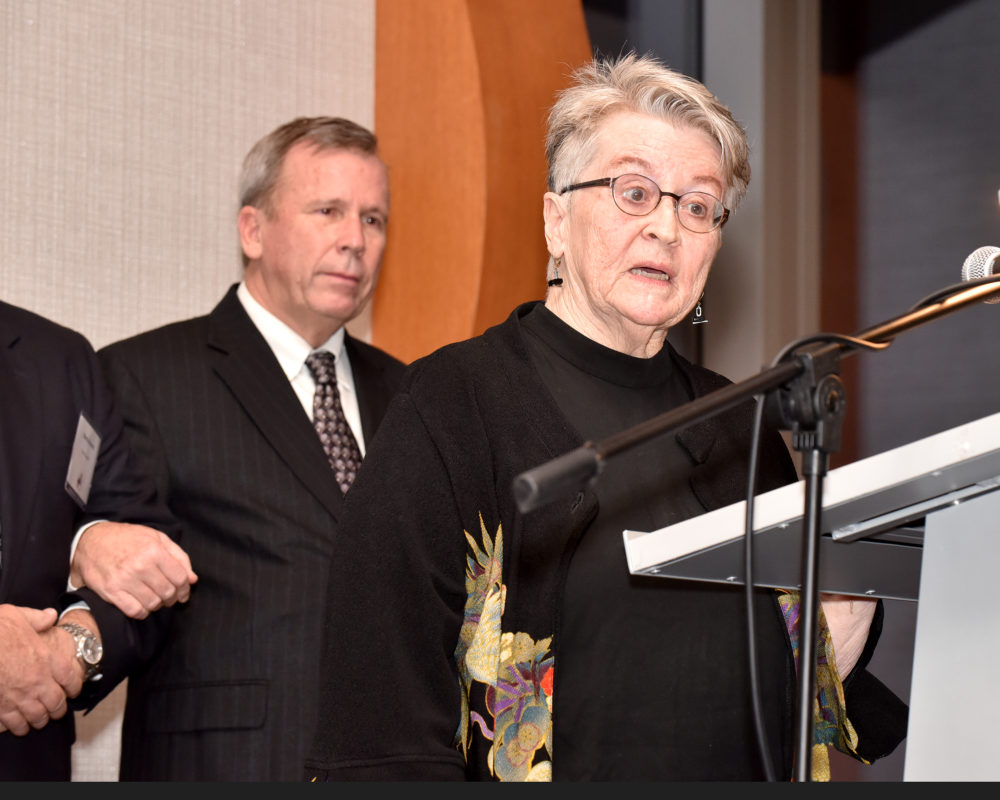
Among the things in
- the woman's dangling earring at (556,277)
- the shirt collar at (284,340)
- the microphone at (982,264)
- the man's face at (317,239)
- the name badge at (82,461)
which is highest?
the man's face at (317,239)

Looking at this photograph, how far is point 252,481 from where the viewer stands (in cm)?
240

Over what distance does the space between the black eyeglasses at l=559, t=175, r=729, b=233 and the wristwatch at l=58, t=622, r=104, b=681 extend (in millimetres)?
1073

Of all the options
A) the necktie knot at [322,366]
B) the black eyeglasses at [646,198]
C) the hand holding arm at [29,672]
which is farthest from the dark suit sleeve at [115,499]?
the black eyeglasses at [646,198]

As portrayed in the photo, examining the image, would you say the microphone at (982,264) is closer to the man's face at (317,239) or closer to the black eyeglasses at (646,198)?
the black eyeglasses at (646,198)

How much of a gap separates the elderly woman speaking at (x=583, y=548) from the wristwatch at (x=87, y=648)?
0.71 m

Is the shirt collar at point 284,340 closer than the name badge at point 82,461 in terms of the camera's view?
No

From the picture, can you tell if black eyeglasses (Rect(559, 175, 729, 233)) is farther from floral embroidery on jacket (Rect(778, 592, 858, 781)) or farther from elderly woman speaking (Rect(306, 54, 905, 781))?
floral embroidery on jacket (Rect(778, 592, 858, 781))

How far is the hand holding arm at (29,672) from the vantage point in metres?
1.81

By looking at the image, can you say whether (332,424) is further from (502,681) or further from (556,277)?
(502,681)

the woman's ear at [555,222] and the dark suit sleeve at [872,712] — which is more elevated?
the woman's ear at [555,222]

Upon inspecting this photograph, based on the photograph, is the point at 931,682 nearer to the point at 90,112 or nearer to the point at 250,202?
the point at 250,202

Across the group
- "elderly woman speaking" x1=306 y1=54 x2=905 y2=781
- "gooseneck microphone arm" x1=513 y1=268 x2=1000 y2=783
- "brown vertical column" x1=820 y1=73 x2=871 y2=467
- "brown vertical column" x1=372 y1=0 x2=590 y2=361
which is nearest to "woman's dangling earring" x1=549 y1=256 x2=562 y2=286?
"elderly woman speaking" x1=306 y1=54 x2=905 y2=781

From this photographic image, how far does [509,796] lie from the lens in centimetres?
65

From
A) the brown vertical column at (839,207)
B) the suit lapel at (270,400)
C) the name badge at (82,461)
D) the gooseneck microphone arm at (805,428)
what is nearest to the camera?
the gooseneck microphone arm at (805,428)
